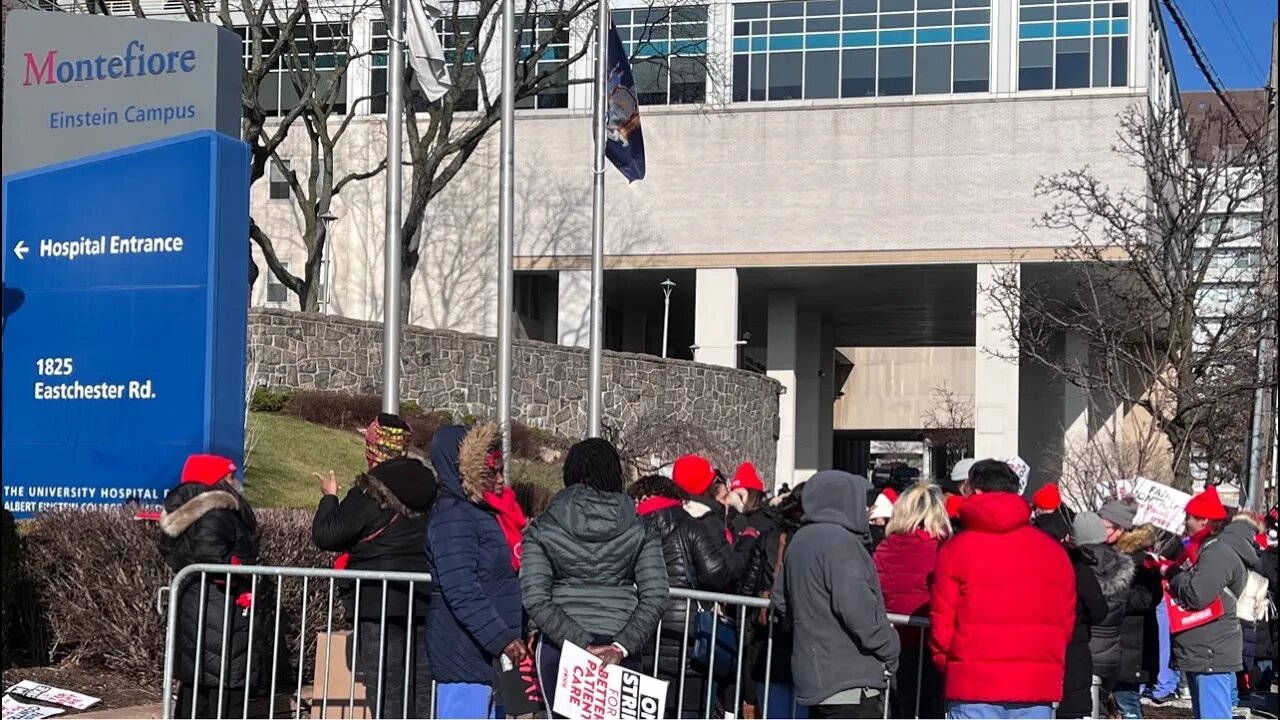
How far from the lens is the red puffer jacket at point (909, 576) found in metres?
8.12

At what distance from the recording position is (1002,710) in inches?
271

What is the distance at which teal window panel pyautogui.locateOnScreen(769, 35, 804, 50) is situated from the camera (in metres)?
43.3

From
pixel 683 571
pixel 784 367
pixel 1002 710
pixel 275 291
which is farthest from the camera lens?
pixel 784 367

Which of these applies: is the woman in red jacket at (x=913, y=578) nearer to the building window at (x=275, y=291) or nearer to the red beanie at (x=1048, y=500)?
the red beanie at (x=1048, y=500)

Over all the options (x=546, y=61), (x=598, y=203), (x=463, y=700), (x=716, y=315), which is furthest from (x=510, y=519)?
(x=716, y=315)

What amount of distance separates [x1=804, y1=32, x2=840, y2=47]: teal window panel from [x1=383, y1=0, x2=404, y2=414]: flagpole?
28.4m

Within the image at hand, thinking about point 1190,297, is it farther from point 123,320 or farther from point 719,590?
point 123,320

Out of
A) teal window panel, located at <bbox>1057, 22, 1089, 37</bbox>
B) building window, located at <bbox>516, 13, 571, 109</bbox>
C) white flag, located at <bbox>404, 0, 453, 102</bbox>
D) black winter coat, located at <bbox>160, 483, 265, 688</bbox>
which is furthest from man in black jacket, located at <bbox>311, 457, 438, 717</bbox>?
teal window panel, located at <bbox>1057, 22, 1089, 37</bbox>

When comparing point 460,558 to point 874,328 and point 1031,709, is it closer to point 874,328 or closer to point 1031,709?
point 1031,709

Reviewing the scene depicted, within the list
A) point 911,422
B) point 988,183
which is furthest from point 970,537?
point 911,422

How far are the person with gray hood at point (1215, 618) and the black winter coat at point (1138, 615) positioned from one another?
0.49 ft

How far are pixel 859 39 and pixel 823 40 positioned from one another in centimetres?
98

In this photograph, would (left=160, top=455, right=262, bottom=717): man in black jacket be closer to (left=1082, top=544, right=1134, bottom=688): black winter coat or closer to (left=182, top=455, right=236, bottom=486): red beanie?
(left=182, top=455, right=236, bottom=486): red beanie

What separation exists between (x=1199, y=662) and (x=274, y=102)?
36.6m
